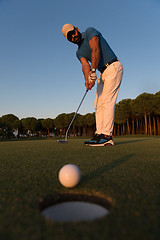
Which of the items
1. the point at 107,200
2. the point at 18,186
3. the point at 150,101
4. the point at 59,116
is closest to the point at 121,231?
the point at 107,200

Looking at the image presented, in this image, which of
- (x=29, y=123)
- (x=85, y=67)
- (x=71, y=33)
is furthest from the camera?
(x=29, y=123)

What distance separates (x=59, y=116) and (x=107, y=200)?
4695 centimetres

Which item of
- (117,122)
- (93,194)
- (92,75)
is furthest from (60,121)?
(93,194)

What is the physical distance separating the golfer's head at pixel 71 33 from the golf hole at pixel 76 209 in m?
4.26

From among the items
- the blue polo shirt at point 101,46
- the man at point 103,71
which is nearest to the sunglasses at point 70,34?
the man at point 103,71

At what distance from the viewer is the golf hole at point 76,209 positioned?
1.01 meters

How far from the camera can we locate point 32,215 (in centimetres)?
88

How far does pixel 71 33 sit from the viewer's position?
14.9ft

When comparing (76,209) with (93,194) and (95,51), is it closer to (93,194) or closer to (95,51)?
(93,194)

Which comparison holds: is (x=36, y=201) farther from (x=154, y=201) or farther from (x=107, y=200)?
(x=154, y=201)

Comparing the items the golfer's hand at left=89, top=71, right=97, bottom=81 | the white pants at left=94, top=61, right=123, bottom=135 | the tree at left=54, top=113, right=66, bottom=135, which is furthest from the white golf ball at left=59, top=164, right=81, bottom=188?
the tree at left=54, top=113, right=66, bottom=135

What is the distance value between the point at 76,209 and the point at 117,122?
30212mm

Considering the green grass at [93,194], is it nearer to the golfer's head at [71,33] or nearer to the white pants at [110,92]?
the white pants at [110,92]

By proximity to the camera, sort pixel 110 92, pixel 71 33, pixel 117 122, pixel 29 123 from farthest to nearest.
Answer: pixel 29 123, pixel 117 122, pixel 71 33, pixel 110 92
